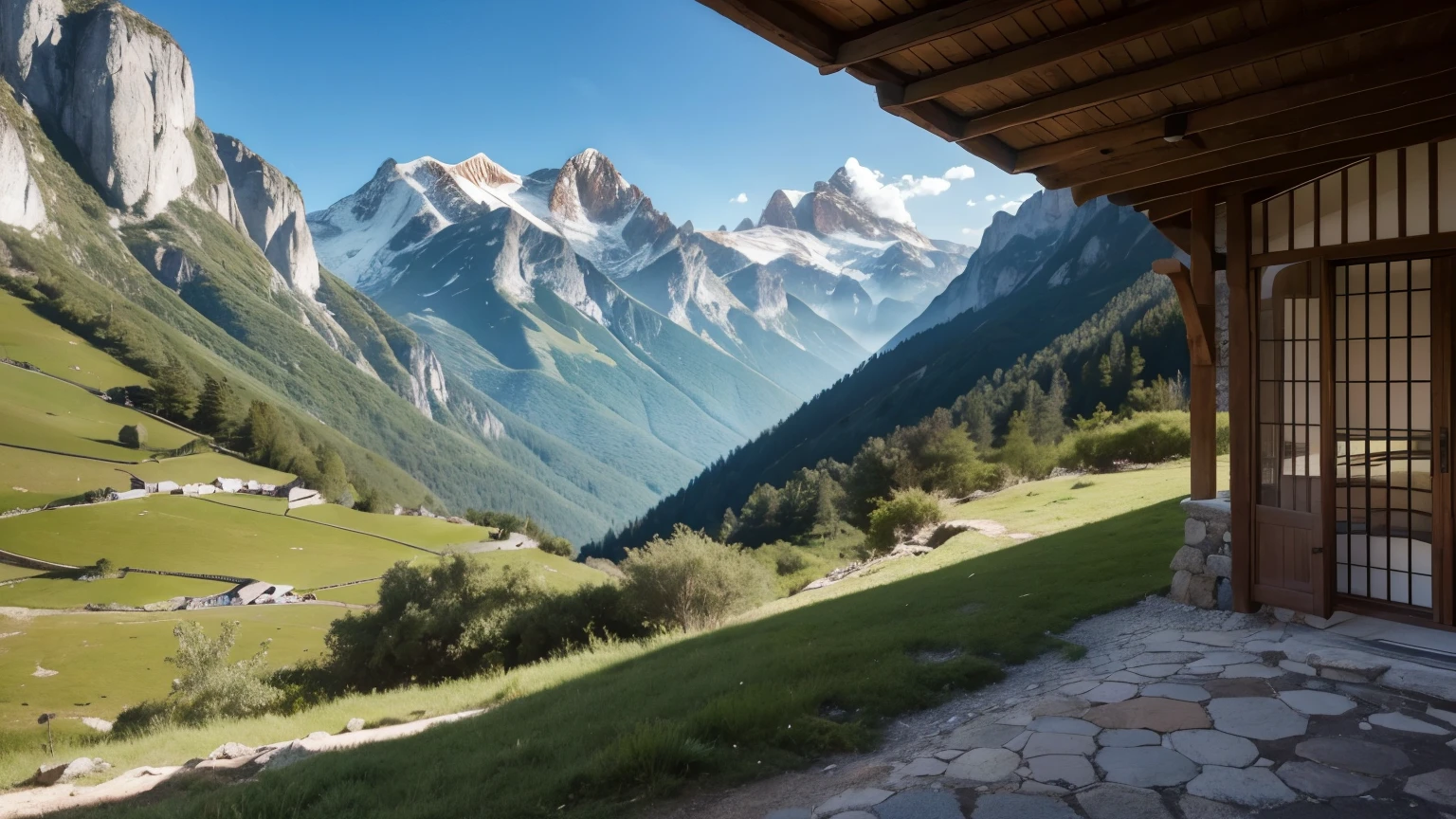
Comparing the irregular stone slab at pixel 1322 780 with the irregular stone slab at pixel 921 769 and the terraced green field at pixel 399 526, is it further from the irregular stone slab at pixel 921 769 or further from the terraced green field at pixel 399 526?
the terraced green field at pixel 399 526

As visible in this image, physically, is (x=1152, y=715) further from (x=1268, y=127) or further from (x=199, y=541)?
(x=199, y=541)

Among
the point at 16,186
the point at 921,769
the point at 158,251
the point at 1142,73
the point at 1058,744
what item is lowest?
the point at 921,769

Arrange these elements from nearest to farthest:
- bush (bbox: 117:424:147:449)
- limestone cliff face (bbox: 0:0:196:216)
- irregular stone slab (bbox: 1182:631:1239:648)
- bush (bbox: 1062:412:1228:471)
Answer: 1. irregular stone slab (bbox: 1182:631:1239:648)
2. bush (bbox: 1062:412:1228:471)
3. bush (bbox: 117:424:147:449)
4. limestone cliff face (bbox: 0:0:196:216)

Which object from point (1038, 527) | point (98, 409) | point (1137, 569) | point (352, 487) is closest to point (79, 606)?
point (98, 409)

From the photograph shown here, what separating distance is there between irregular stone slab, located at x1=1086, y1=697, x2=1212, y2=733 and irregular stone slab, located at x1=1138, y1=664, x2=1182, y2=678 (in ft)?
1.86

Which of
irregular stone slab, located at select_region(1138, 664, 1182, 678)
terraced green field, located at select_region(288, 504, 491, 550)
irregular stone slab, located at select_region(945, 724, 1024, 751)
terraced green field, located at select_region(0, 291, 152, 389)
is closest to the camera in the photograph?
irregular stone slab, located at select_region(945, 724, 1024, 751)

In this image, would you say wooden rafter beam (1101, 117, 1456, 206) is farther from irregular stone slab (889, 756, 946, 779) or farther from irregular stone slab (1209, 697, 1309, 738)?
irregular stone slab (889, 756, 946, 779)

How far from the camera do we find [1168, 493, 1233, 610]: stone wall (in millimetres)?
6730

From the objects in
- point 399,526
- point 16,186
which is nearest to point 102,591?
point 399,526

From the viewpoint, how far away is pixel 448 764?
17.6 feet

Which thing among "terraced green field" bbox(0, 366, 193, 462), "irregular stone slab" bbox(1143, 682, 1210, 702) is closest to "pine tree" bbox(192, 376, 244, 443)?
"terraced green field" bbox(0, 366, 193, 462)

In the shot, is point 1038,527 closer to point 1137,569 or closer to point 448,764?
point 1137,569

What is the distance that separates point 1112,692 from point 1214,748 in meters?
1.02

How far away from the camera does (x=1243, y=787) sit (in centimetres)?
336
